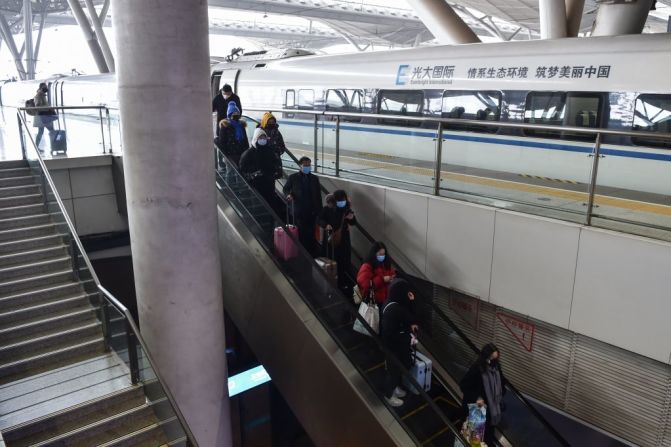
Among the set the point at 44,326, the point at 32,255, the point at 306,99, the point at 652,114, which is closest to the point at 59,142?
the point at 32,255

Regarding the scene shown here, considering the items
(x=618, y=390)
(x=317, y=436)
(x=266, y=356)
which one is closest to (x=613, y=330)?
(x=618, y=390)

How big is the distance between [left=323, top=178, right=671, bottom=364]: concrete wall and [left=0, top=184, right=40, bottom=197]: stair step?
550cm

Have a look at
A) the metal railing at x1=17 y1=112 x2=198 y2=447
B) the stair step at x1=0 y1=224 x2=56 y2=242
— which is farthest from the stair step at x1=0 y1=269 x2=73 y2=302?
the stair step at x1=0 y1=224 x2=56 y2=242

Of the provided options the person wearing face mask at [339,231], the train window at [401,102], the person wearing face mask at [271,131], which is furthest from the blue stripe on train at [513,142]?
the person wearing face mask at [339,231]

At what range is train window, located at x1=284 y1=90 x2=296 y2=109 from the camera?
41.1ft

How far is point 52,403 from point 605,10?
10579 mm

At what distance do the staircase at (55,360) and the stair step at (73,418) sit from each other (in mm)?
10

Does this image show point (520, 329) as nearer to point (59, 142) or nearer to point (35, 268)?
point (35, 268)

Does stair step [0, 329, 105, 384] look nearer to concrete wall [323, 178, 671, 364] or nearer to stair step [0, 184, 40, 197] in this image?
stair step [0, 184, 40, 197]

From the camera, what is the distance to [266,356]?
759 centimetres

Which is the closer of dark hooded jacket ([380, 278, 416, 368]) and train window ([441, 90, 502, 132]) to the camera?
dark hooded jacket ([380, 278, 416, 368])

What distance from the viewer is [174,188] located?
620cm

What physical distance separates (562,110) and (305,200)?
13.3 feet

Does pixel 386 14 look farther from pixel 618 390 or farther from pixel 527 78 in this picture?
pixel 618 390
